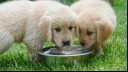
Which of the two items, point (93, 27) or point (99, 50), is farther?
point (99, 50)

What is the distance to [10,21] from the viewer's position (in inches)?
224

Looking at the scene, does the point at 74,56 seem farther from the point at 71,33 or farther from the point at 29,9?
the point at 29,9

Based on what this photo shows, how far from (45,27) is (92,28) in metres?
0.68

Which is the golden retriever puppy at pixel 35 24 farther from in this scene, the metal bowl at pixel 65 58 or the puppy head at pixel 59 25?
the metal bowl at pixel 65 58

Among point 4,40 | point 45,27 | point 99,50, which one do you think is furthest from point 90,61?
point 4,40

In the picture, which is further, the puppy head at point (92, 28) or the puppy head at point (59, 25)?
the puppy head at point (92, 28)

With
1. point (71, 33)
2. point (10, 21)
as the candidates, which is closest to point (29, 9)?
point (10, 21)

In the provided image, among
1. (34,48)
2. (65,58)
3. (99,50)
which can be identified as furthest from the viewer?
(99,50)

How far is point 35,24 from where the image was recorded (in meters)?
5.61

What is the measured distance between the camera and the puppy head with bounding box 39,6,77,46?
533 centimetres

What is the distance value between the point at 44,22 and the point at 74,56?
604 mm

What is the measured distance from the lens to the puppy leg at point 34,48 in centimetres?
566

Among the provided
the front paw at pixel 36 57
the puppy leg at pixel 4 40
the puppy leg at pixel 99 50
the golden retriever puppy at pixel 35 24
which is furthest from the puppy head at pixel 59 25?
the puppy leg at pixel 99 50

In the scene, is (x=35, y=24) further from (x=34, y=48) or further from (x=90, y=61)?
(x=90, y=61)
